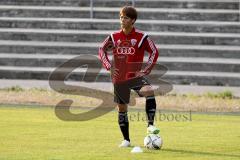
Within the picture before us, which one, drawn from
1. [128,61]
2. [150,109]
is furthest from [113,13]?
[150,109]

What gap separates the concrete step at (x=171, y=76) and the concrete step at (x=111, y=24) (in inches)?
80.0

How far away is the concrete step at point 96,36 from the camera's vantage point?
25.7 m

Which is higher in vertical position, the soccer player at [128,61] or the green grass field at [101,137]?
the soccer player at [128,61]

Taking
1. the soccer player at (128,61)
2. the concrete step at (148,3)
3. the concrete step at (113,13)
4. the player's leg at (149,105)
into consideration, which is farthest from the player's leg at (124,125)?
the concrete step at (148,3)

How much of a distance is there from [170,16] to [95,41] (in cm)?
246

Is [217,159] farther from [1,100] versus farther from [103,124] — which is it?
[1,100]

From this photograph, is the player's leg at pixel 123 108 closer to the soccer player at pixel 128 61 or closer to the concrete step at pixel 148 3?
the soccer player at pixel 128 61

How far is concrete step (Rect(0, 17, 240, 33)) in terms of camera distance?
85.5 feet

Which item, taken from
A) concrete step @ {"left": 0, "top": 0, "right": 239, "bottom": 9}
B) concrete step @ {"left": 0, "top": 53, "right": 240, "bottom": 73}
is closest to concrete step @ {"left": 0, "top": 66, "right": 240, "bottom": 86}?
concrete step @ {"left": 0, "top": 53, "right": 240, "bottom": 73}

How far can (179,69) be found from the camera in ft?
81.9

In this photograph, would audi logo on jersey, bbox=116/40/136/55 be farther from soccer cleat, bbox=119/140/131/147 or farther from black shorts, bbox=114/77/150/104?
soccer cleat, bbox=119/140/131/147

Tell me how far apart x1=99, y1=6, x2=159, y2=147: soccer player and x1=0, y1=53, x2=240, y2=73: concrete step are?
12139mm

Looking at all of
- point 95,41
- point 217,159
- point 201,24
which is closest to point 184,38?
point 201,24

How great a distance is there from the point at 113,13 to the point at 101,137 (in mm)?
14073
